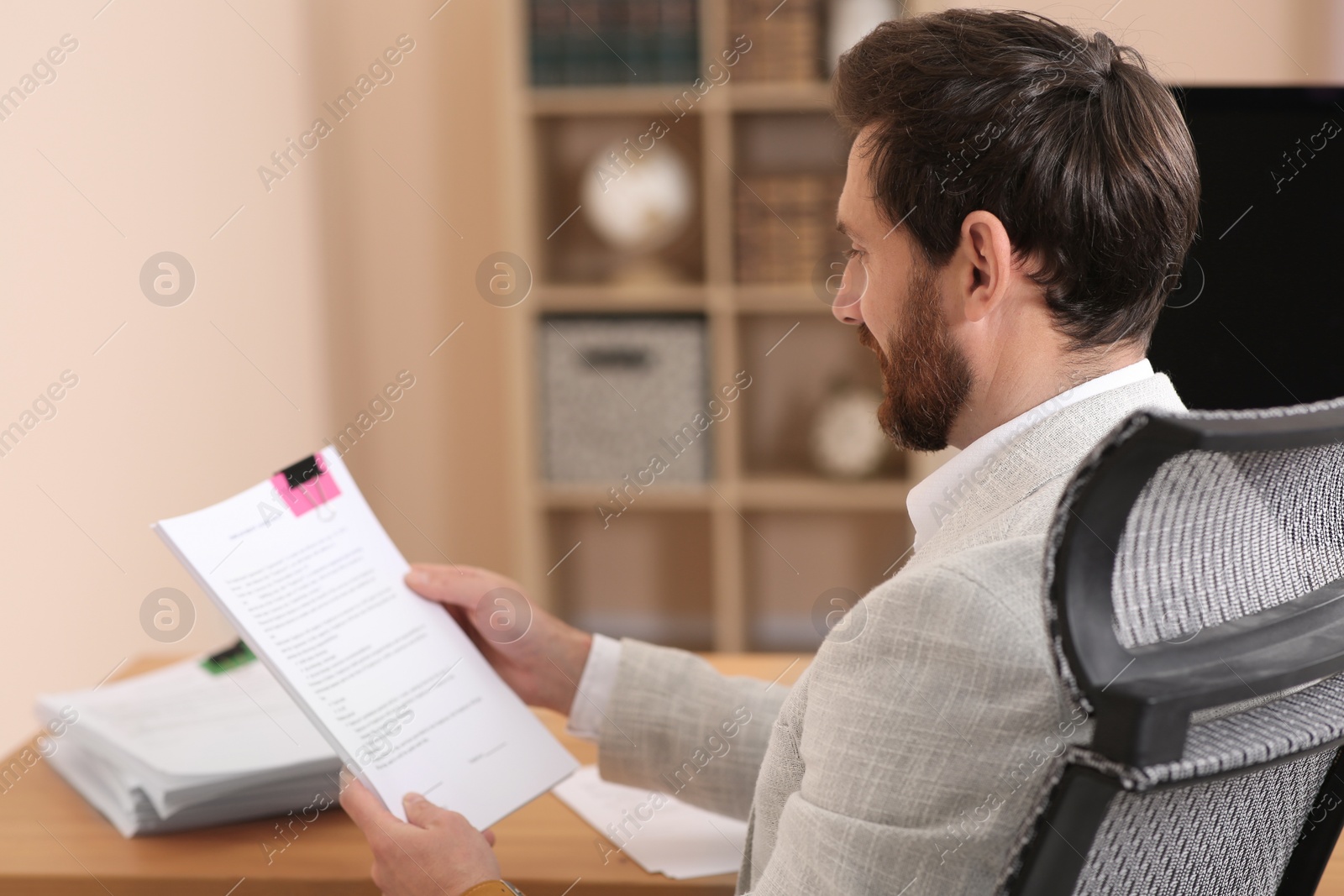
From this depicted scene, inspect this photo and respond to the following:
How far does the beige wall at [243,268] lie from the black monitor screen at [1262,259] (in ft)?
4.71

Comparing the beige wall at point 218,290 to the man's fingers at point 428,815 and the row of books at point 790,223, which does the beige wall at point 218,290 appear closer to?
the row of books at point 790,223

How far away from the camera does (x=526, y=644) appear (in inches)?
47.2

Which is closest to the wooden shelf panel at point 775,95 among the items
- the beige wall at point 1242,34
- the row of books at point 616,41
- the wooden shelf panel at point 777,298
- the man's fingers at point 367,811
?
the row of books at point 616,41

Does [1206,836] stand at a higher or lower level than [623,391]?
higher

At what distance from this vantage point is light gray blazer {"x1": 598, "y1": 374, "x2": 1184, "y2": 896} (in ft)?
2.12

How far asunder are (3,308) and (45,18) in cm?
51

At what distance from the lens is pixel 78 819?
41.9 inches

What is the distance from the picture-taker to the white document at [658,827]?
1003mm

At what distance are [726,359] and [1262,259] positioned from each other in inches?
73.8

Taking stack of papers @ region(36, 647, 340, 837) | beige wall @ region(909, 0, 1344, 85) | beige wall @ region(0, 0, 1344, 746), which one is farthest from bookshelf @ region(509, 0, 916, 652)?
stack of papers @ region(36, 647, 340, 837)

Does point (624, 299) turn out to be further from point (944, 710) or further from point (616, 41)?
point (944, 710)

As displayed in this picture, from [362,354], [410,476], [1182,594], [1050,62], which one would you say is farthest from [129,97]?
[1182,594]

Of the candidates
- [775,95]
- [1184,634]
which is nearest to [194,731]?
[1184,634]

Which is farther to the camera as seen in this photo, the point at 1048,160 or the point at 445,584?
the point at 445,584
